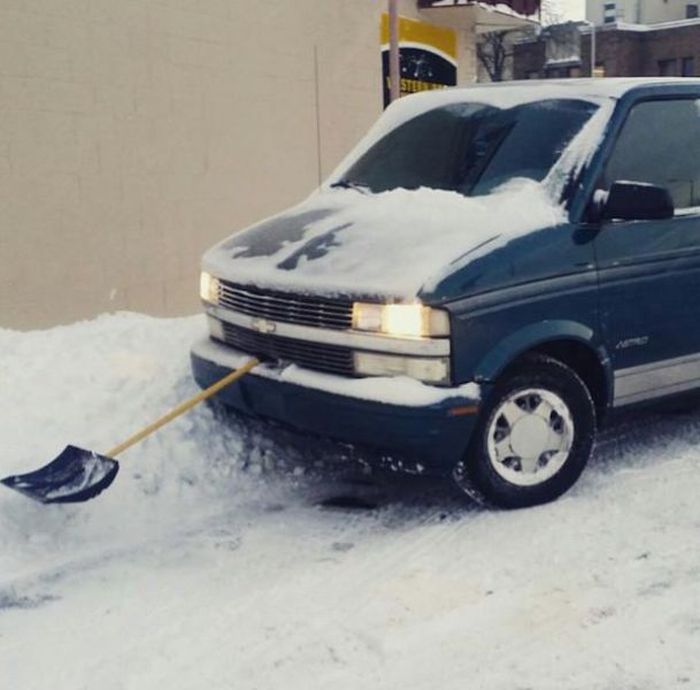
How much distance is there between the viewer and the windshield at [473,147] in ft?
18.3

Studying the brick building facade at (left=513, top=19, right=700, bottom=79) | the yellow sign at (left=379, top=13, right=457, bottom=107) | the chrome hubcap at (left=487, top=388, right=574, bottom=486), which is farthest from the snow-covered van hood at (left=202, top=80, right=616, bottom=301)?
the brick building facade at (left=513, top=19, right=700, bottom=79)

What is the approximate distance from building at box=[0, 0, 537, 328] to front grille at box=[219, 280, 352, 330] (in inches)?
144

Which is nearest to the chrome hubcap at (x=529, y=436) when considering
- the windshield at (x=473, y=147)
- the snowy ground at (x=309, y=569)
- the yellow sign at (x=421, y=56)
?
the snowy ground at (x=309, y=569)

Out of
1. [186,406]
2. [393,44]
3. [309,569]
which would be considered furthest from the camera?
[393,44]

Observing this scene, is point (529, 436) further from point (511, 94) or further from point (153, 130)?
point (153, 130)

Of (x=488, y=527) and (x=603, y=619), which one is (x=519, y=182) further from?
(x=603, y=619)

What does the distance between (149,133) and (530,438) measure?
5.67 meters

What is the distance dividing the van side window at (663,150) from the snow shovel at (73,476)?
255 cm

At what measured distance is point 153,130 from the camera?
31.9ft

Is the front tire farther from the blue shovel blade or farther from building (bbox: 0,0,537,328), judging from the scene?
building (bbox: 0,0,537,328)

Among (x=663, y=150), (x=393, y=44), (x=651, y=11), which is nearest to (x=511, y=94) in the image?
(x=663, y=150)

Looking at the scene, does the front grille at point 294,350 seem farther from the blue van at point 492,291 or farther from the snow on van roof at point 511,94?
the snow on van roof at point 511,94

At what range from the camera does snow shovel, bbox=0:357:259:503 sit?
488 cm

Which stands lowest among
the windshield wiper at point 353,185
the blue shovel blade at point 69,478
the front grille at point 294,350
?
the blue shovel blade at point 69,478
